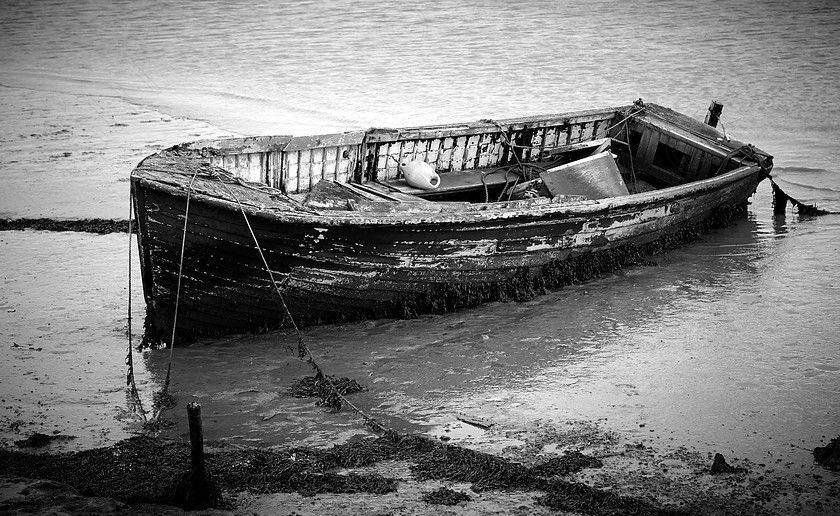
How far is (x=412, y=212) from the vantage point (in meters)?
7.18

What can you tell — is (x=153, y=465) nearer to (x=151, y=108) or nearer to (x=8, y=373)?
(x=8, y=373)

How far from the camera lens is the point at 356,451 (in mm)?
5340

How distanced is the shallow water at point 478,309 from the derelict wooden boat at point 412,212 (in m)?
0.31

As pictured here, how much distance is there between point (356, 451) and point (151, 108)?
12390 mm

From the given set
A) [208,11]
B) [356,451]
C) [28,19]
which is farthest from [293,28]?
[356,451]

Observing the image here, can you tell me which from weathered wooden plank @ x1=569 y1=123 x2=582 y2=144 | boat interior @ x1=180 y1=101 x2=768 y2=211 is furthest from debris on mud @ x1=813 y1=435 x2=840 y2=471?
weathered wooden plank @ x1=569 y1=123 x2=582 y2=144

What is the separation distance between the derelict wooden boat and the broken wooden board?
0.01 metres

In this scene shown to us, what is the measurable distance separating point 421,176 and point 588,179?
68.5 inches

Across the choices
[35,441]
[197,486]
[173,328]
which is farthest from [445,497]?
[173,328]

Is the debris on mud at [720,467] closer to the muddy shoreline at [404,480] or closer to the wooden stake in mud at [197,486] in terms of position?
the muddy shoreline at [404,480]

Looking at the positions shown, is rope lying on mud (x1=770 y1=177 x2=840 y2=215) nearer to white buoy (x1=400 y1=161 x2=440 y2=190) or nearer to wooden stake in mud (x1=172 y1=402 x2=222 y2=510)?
white buoy (x1=400 y1=161 x2=440 y2=190)

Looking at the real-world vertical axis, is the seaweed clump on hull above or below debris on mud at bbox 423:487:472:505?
above

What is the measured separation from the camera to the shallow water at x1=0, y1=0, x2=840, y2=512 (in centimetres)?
597

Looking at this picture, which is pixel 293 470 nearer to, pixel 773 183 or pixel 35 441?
pixel 35 441
